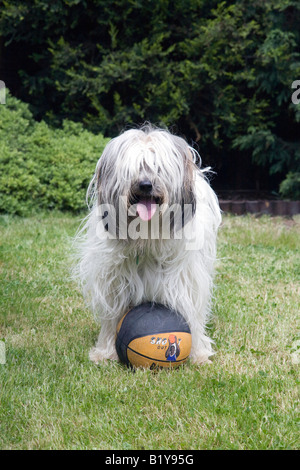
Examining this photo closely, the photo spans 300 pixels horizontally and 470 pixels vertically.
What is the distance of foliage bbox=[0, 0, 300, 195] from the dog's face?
5.78 m

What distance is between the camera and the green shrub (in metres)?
7.89

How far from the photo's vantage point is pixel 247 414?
2.84 m

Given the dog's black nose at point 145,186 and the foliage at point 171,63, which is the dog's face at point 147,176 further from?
the foliage at point 171,63

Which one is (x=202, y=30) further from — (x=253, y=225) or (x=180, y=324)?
(x=180, y=324)

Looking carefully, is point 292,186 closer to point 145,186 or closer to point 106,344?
point 106,344

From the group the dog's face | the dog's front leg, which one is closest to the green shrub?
the dog's front leg

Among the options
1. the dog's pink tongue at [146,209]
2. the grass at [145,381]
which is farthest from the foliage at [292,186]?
the dog's pink tongue at [146,209]

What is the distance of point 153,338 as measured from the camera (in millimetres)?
3338

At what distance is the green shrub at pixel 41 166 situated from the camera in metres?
7.89

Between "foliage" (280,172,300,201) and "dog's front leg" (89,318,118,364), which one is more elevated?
"foliage" (280,172,300,201)

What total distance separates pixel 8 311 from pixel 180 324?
1.63 meters

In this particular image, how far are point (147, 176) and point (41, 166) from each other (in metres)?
5.48

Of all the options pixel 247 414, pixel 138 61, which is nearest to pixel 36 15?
pixel 138 61

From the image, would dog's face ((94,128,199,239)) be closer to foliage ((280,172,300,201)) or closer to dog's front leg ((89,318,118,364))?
dog's front leg ((89,318,118,364))
